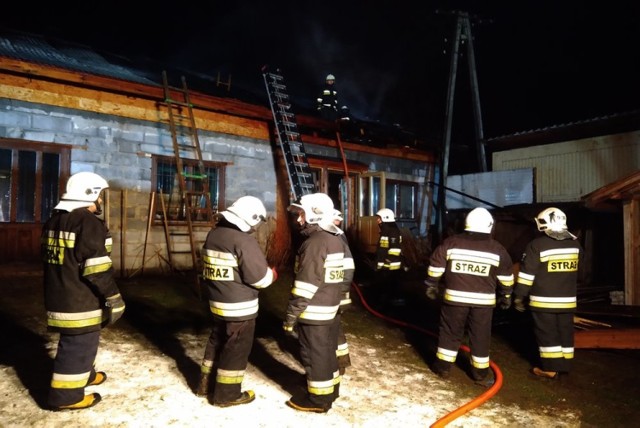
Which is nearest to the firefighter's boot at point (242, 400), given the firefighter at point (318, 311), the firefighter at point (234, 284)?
the firefighter at point (234, 284)

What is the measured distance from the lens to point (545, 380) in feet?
15.0

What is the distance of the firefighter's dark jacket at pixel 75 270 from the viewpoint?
Answer: 3.31 meters

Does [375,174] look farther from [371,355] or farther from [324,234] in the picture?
[324,234]

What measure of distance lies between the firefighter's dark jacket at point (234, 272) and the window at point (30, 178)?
227 inches

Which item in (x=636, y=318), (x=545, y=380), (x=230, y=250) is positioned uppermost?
(x=230, y=250)

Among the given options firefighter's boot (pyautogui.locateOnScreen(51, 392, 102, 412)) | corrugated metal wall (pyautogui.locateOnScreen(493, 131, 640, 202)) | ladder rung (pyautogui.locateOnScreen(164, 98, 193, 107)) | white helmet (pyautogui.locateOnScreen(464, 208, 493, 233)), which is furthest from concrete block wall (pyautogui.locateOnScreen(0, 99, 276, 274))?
corrugated metal wall (pyautogui.locateOnScreen(493, 131, 640, 202))

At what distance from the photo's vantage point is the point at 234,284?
3.52 metres

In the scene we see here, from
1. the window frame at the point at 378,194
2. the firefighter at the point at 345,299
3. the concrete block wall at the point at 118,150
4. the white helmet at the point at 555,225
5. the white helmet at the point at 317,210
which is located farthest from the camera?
the window frame at the point at 378,194

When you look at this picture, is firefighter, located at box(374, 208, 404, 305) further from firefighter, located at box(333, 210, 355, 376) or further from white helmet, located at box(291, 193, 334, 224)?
white helmet, located at box(291, 193, 334, 224)

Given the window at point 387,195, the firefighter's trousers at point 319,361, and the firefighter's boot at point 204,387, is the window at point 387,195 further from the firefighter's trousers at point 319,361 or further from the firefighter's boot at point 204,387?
the firefighter's boot at point 204,387

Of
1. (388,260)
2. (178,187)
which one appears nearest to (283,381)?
(388,260)

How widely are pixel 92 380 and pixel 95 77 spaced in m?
6.04

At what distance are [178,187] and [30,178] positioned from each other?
2.58 meters

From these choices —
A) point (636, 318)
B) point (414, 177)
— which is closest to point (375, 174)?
point (414, 177)
